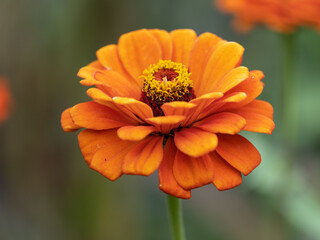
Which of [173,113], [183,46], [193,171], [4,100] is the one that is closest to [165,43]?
[183,46]

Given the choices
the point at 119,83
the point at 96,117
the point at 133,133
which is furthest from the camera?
the point at 119,83

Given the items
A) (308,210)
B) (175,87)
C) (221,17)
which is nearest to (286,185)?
(308,210)

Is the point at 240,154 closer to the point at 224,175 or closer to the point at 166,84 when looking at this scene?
the point at 224,175

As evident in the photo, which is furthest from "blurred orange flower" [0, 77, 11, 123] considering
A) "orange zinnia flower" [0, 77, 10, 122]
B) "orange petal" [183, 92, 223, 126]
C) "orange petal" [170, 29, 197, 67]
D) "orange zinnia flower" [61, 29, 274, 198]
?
"orange petal" [183, 92, 223, 126]

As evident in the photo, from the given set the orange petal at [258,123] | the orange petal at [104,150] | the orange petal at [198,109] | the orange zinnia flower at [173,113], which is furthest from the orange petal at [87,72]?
the orange petal at [258,123]

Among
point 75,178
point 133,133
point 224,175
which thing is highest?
point 133,133

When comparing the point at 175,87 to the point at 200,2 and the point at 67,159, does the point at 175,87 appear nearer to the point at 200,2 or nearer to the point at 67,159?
the point at 67,159
